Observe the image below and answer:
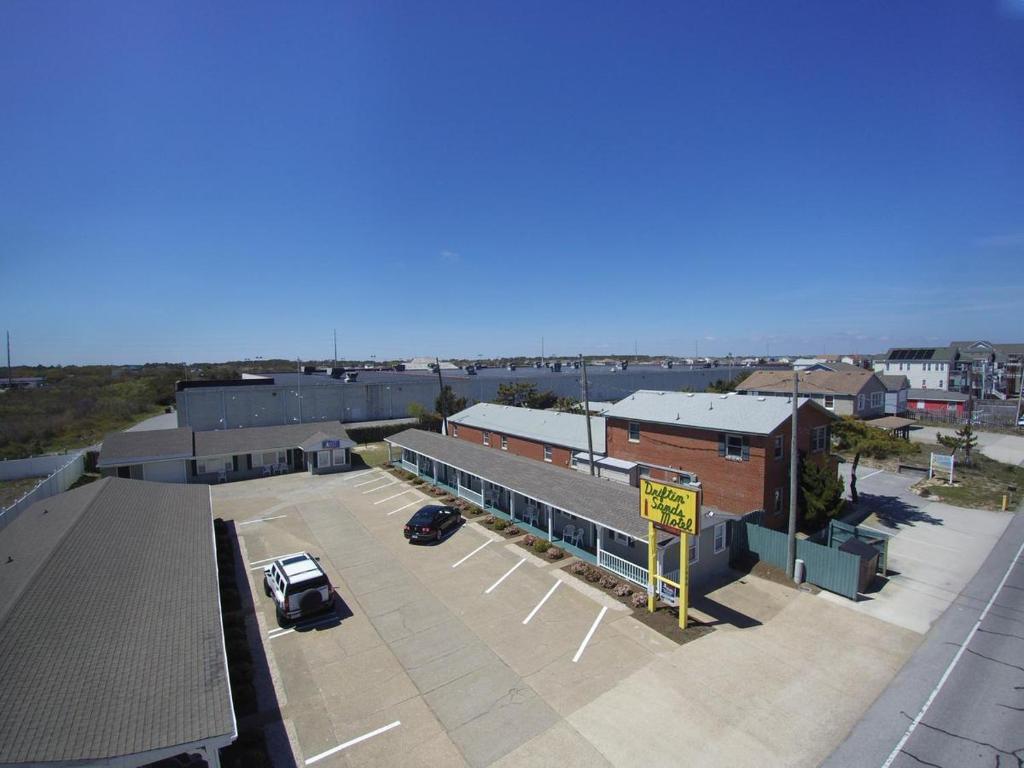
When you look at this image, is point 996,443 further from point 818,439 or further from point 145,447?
point 145,447

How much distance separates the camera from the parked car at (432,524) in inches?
944

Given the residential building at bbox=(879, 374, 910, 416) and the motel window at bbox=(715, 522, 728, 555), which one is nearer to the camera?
the motel window at bbox=(715, 522, 728, 555)

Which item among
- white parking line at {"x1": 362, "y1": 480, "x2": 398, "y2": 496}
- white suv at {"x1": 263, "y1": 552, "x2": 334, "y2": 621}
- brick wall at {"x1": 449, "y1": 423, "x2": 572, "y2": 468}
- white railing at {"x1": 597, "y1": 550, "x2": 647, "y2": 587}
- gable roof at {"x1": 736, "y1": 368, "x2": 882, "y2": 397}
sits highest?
gable roof at {"x1": 736, "y1": 368, "x2": 882, "y2": 397}

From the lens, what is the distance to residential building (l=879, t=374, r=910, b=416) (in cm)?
6431

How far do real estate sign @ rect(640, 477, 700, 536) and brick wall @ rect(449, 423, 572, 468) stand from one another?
49.0 feet

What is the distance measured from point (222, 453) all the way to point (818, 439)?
41072 millimetres

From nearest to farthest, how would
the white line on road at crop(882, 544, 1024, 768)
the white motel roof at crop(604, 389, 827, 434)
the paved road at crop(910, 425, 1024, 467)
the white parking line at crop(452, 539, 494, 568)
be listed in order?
the white line on road at crop(882, 544, 1024, 768), the white parking line at crop(452, 539, 494, 568), the white motel roof at crop(604, 389, 827, 434), the paved road at crop(910, 425, 1024, 467)

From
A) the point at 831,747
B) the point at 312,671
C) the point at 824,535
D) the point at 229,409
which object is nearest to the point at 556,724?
the point at 831,747

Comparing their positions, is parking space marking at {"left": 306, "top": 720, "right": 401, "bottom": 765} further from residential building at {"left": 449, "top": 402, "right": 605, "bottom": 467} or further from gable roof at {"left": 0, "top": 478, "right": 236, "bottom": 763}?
residential building at {"left": 449, "top": 402, "right": 605, "bottom": 467}

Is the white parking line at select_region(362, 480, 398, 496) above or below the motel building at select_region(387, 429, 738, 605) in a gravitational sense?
below

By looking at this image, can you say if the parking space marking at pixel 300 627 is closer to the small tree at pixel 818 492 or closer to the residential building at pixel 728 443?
the residential building at pixel 728 443

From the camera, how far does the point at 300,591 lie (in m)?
16.7

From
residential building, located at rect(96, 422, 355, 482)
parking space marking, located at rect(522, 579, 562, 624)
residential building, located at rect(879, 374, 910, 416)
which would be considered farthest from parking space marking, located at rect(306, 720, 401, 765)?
residential building, located at rect(879, 374, 910, 416)

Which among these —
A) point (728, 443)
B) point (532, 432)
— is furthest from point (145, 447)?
point (728, 443)
